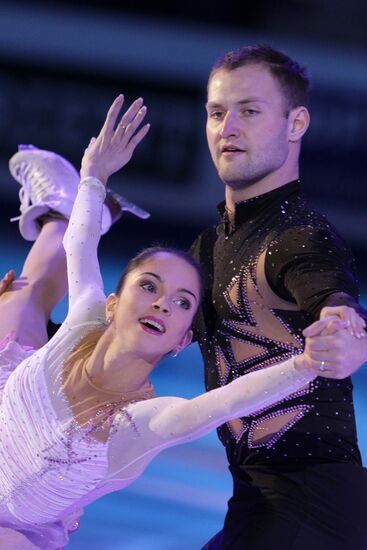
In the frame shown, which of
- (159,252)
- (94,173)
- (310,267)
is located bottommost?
(310,267)

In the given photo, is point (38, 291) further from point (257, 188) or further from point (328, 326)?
point (328, 326)

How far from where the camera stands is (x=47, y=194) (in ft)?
12.1

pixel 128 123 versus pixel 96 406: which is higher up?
pixel 128 123

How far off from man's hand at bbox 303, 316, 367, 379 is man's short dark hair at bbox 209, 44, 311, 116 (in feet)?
2.90

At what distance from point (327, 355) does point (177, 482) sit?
1.96 m

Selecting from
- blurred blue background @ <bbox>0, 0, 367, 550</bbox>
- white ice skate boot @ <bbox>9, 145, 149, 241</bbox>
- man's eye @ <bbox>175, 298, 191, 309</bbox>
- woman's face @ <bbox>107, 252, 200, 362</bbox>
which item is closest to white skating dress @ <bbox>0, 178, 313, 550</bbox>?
woman's face @ <bbox>107, 252, 200, 362</bbox>

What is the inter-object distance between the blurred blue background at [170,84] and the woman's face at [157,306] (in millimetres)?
5604

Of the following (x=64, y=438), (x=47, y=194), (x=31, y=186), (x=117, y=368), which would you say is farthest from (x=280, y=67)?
(x=31, y=186)

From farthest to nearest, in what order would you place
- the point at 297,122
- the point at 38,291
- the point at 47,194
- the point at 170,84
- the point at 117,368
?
the point at 170,84, the point at 47,194, the point at 38,291, the point at 297,122, the point at 117,368

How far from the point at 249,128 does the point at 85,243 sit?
0.56m

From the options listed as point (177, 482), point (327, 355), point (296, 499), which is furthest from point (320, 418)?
point (177, 482)

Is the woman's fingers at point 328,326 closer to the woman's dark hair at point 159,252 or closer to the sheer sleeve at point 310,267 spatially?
the sheer sleeve at point 310,267

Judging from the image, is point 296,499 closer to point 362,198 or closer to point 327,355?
point 327,355

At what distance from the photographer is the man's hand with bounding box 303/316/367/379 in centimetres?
197
